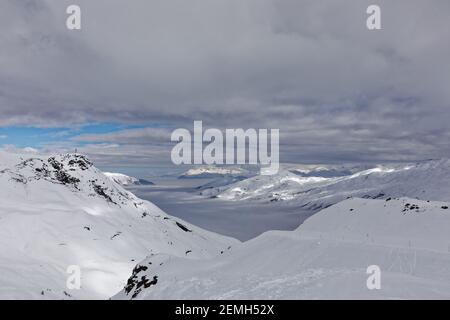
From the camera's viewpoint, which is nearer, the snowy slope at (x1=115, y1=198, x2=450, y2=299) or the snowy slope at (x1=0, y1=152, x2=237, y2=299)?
the snowy slope at (x1=115, y1=198, x2=450, y2=299)

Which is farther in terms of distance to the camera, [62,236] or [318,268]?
[62,236]

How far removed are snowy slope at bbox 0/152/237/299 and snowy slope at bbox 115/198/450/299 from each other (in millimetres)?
41174

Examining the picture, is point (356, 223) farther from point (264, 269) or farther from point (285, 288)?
point (285, 288)

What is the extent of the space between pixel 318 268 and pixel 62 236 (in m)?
120

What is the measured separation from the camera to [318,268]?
2653cm

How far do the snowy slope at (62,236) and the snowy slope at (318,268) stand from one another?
41.2 m

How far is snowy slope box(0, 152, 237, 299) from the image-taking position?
273ft

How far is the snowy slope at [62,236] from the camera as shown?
273 feet

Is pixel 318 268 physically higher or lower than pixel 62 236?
higher

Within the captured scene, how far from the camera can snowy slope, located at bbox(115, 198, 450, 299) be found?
64.9 feet

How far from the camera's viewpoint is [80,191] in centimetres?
19112
